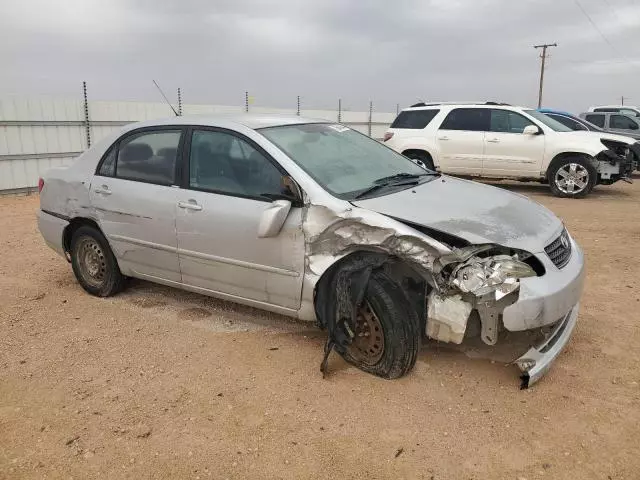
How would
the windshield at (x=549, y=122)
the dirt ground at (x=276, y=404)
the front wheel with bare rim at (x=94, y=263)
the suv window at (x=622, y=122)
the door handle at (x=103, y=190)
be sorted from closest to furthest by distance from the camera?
the dirt ground at (x=276, y=404), the door handle at (x=103, y=190), the front wheel with bare rim at (x=94, y=263), the windshield at (x=549, y=122), the suv window at (x=622, y=122)

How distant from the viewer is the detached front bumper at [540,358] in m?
3.12

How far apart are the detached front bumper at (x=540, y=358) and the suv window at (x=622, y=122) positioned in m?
14.3

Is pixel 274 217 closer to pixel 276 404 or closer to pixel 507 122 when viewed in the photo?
pixel 276 404

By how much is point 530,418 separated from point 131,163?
3492mm

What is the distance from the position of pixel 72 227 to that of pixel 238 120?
2010 mm

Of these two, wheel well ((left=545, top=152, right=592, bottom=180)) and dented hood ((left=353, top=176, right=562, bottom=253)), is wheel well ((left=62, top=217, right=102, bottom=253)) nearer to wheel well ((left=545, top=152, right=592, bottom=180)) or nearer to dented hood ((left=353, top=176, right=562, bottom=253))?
dented hood ((left=353, top=176, right=562, bottom=253))

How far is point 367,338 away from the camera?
11.1ft

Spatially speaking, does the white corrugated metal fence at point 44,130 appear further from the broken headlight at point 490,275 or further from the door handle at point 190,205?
the broken headlight at point 490,275

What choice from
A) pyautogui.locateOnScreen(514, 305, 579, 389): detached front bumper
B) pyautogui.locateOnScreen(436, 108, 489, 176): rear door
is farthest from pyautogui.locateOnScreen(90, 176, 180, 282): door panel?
pyautogui.locateOnScreen(436, 108, 489, 176): rear door

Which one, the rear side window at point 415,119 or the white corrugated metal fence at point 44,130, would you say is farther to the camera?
the rear side window at point 415,119

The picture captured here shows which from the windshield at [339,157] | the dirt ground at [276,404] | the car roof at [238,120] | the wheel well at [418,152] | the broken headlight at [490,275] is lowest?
the dirt ground at [276,404]

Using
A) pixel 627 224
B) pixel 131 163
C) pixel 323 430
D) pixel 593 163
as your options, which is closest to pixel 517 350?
pixel 323 430

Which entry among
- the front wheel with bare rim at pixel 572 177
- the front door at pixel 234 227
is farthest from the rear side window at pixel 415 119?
the front door at pixel 234 227

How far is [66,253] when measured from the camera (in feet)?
16.7
